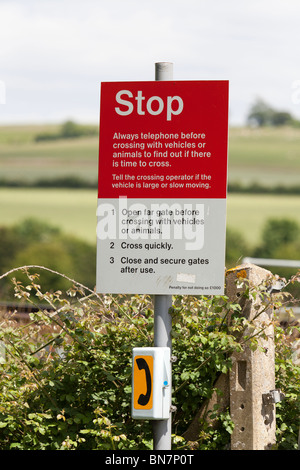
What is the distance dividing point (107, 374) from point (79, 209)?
40.3 metres

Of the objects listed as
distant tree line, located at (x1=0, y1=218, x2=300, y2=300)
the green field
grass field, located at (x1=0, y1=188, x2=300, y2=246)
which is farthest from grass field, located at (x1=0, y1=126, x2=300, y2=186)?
distant tree line, located at (x1=0, y1=218, x2=300, y2=300)

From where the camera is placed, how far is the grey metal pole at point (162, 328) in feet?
14.4

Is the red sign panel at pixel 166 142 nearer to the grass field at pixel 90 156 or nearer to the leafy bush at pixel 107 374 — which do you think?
the leafy bush at pixel 107 374

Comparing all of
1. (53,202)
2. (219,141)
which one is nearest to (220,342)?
(219,141)

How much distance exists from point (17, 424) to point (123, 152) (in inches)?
67.1

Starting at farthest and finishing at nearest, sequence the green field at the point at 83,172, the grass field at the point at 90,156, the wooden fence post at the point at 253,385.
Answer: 1. the grass field at the point at 90,156
2. the green field at the point at 83,172
3. the wooden fence post at the point at 253,385

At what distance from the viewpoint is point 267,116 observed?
183 ft

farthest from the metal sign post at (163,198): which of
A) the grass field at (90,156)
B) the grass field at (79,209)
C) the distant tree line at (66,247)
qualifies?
the grass field at (90,156)

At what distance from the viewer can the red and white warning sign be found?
4.40 meters

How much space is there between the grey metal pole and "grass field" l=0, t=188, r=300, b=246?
36134mm

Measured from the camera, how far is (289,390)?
5121 mm

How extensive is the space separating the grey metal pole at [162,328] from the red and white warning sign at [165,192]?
8 centimetres

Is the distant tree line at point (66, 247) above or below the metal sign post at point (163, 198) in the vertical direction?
above
